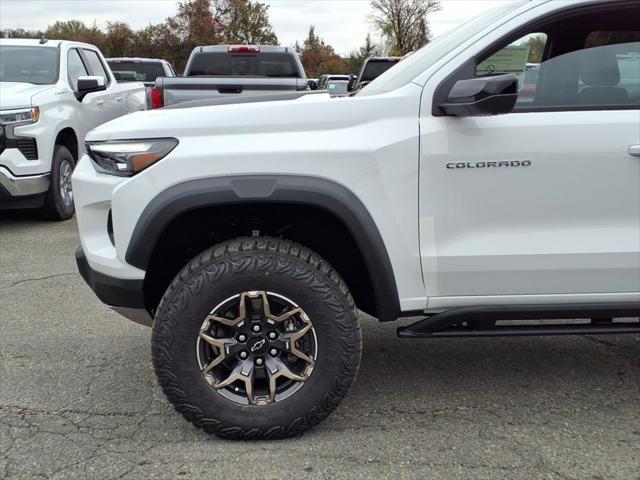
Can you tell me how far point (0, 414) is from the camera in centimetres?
325

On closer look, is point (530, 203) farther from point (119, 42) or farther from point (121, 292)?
point (119, 42)

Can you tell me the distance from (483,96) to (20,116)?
5596 millimetres

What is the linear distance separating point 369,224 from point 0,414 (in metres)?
2.00

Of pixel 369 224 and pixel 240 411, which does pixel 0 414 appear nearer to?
pixel 240 411

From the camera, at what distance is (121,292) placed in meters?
2.89

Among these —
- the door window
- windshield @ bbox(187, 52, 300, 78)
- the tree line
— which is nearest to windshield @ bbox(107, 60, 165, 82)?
windshield @ bbox(187, 52, 300, 78)

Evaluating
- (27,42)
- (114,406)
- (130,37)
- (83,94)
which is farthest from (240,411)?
(130,37)

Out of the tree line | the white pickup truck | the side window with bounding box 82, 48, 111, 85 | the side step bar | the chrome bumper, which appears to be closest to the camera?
the side step bar

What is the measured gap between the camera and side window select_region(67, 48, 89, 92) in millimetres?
8047

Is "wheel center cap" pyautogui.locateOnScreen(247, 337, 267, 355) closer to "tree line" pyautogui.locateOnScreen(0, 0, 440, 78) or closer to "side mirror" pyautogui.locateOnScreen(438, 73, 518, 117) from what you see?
"side mirror" pyautogui.locateOnScreen(438, 73, 518, 117)

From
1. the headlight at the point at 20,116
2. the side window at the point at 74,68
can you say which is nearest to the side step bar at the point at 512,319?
the headlight at the point at 20,116

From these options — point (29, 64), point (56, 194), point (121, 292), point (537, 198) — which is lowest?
point (56, 194)

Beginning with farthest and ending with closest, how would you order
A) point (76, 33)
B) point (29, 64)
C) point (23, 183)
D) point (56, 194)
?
1. point (76, 33)
2. point (29, 64)
3. point (56, 194)
4. point (23, 183)

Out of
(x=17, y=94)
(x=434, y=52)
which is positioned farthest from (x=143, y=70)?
(x=434, y=52)
